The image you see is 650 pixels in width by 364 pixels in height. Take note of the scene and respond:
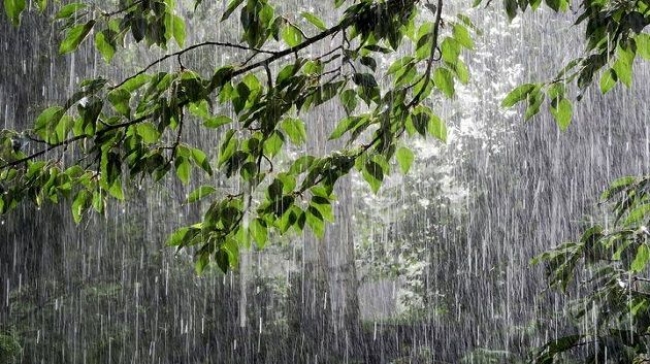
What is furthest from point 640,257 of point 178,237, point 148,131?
point 148,131

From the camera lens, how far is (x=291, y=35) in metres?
1.97

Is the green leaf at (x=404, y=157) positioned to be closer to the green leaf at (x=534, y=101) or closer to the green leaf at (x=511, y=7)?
the green leaf at (x=534, y=101)

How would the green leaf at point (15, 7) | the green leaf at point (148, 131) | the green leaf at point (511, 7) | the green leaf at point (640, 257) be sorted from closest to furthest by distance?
the green leaf at point (15, 7), the green leaf at point (511, 7), the green leaf at point (148, 131), the green leaf at point (640, 257)

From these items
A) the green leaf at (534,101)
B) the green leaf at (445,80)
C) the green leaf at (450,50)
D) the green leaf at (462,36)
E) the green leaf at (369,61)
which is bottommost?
the green leaf at (534,101)

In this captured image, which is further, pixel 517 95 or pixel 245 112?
pixel 517 95

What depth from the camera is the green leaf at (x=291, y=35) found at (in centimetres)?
196

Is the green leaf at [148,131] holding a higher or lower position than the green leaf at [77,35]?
lower

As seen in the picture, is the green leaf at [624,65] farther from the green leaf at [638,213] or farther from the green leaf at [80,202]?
the green leaf at [80,202]

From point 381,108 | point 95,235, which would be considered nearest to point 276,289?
point 95,235

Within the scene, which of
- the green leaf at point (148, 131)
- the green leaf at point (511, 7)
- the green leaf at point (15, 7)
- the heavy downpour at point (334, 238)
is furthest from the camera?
the heavy downpour at point (334, 238)

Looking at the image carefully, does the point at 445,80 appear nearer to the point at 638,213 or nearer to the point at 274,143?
the point at 274,143

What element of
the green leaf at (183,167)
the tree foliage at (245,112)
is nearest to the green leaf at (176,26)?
the tree foliage at (245,112)

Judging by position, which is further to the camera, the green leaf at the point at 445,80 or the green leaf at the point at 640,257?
the green leaf at the point at 640,257

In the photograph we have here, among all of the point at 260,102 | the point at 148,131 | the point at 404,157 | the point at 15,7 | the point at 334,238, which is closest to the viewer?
the point at 15,7
